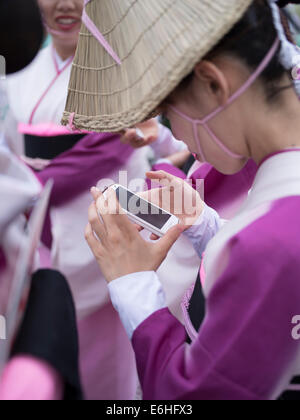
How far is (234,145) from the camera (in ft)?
2.41

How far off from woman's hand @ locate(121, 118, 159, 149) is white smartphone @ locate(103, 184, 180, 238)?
583 mm

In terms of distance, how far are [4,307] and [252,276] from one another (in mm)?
335

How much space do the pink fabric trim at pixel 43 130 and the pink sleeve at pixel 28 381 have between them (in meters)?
1.10

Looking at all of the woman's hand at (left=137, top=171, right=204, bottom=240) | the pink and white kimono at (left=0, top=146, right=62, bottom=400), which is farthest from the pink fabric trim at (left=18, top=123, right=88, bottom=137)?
the pink and white kimono at (left=0, top=146, right=62, bottom=400)

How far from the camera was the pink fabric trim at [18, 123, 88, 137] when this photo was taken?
1550 mm

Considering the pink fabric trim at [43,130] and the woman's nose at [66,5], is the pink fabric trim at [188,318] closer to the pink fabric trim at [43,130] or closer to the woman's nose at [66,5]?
the pink fabric trim at [43,130]

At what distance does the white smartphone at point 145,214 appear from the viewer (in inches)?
36.5

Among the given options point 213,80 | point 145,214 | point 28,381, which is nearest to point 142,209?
point 145,214

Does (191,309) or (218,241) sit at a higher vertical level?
(218,241)

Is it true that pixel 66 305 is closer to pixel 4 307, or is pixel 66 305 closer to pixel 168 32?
pixel 4 307

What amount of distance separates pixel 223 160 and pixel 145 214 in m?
0.24

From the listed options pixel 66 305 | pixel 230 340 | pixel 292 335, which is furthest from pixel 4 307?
pixel 292 335

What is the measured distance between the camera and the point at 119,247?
0.80 m

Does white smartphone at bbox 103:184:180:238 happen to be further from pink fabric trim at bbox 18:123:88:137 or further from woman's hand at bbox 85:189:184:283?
pink fabric trim at bbox 18:123:88:137
